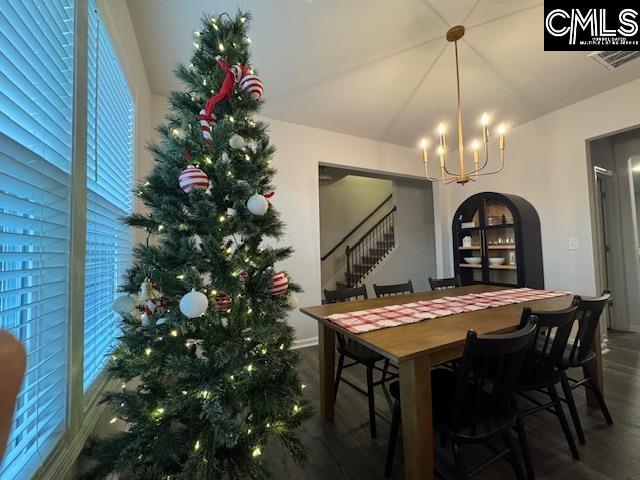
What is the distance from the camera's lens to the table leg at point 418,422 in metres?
1.14

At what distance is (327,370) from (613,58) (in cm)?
367

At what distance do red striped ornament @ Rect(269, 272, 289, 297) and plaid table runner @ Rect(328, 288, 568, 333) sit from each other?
523mm

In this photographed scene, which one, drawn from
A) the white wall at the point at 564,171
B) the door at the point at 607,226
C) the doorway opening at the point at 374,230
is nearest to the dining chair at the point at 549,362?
the white wall at the point at 564,171

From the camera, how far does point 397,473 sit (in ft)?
4.70

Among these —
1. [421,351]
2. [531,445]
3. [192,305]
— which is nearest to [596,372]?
[531,445]

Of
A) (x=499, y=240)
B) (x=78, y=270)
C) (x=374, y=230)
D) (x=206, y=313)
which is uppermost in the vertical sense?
(x=374, y=230)

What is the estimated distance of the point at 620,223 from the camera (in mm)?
3619

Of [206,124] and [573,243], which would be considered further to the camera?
[573,243]

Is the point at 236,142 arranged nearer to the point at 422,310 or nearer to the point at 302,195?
the point at 422,310

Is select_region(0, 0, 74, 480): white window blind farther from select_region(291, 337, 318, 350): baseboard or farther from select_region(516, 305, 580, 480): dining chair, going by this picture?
select_region(291, 337, 318, 350): baseboard

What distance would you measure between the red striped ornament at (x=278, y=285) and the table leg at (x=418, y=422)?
0.62m

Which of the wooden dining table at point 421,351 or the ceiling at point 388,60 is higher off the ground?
the ceiling at point 388,60

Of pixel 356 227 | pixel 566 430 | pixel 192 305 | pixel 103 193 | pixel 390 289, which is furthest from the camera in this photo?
pixel 356 227

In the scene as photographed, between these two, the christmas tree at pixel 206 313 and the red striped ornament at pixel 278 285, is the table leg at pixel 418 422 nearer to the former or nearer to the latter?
the christmas tree at pixel 206 313
